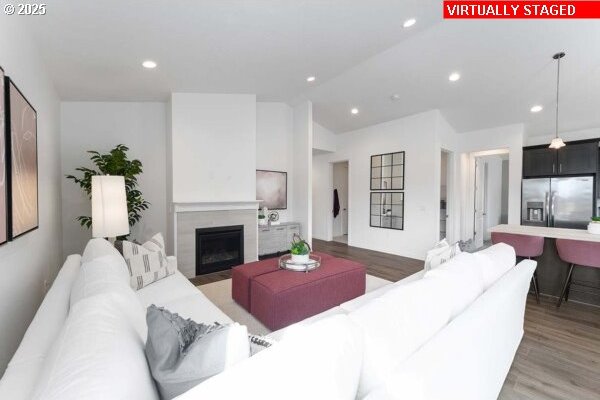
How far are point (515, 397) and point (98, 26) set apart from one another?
4.26 meters

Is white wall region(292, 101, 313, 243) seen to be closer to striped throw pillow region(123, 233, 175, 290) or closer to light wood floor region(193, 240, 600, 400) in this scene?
striped throw pillow region(123, 233, 175, 290)

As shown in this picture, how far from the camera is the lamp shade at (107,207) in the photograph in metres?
2.38

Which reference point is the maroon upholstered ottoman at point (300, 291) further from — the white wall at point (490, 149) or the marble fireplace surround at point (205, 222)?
the white wall at point (490, 149)

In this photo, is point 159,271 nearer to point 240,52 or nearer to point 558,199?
point 240,52

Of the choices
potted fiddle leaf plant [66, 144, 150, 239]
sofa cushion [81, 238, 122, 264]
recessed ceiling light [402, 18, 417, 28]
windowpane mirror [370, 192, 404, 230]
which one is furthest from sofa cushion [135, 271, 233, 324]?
windowpane mirror [370, 192, 404, 230]

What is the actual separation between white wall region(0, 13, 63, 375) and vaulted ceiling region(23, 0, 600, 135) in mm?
330

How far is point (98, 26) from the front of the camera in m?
2.36

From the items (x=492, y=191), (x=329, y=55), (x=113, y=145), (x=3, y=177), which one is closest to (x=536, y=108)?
(x=492, y=191)

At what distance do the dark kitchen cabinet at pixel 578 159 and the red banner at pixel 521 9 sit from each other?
283cm

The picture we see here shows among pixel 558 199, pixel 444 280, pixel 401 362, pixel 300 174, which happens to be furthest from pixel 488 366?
pixel 558 199

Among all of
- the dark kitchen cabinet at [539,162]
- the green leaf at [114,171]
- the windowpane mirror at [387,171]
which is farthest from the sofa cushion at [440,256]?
the dark kitchen cabinet at [539,162]

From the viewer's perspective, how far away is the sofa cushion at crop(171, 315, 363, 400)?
0.62 metres

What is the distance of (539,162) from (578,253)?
9.79 feet

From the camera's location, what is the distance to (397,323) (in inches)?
41.9
